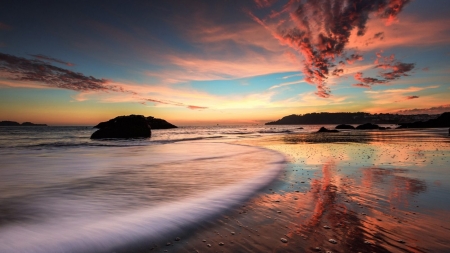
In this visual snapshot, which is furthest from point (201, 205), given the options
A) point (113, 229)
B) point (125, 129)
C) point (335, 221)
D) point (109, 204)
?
point (125, 129)

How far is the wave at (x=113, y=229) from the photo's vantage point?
3.90 meters

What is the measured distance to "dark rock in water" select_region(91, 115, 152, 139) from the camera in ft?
116

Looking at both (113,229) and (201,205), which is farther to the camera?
(201,205)

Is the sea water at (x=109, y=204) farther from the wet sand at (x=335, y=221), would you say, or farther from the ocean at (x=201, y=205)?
the wet sand at (x=335, y=221)

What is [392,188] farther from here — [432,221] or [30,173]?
[30,173]

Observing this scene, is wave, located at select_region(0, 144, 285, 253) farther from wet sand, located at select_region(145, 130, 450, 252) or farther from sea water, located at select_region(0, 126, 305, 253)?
wet sand, located at select_region(145, 130, 450, 252)

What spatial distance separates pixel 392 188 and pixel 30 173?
1477 centimetres

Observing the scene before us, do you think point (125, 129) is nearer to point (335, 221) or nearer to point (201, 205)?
point (201, 205)

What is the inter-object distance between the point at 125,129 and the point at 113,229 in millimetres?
35149

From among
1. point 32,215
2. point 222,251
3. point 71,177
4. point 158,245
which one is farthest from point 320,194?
point 71,177

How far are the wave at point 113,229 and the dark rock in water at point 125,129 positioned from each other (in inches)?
1322

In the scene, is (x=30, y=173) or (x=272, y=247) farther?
(x=30, y=173)

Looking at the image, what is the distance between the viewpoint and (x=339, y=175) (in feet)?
28.0

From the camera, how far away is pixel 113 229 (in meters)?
4.51
